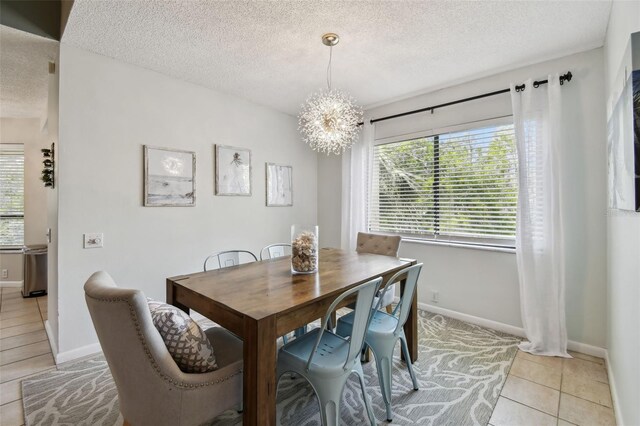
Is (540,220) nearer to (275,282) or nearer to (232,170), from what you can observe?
(275,282)

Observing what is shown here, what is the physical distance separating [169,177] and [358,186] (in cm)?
231

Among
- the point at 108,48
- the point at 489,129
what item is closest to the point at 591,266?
the point at 489,129

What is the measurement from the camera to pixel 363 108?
13.3 ft

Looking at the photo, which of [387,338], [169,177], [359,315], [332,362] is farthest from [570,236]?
[169,177]

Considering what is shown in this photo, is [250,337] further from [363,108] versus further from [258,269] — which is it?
[363,108]

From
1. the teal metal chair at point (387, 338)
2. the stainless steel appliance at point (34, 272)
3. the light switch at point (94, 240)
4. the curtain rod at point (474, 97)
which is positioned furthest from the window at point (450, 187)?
the stainless steel appliance at point (34, 272)

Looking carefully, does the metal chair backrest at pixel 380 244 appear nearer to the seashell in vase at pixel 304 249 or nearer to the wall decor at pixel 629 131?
the seashell in vase at pixel 304 249

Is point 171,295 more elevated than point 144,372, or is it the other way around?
point 171,295

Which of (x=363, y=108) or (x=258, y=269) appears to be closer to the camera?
(x=258, y=269)

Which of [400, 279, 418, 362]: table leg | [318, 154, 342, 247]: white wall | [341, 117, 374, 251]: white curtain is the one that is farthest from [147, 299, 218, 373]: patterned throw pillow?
[318, 154, 342, 247]: white wall

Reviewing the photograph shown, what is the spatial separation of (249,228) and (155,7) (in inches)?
95.5

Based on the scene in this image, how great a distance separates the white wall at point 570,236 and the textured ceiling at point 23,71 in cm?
379

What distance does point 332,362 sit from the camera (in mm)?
1484

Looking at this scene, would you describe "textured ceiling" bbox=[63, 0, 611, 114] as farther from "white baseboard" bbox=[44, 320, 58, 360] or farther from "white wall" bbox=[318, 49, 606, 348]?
"white baseboard" bbox=[44, 320, 58, 360]
